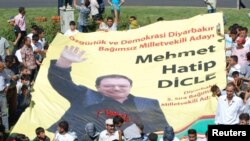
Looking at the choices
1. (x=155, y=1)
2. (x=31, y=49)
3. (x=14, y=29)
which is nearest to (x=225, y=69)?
(x=31, y=49)

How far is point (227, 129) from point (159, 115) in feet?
17.0

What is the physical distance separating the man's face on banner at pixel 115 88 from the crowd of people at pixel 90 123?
87 cm

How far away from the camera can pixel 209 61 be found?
18.2 metres

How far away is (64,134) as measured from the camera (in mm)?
16688

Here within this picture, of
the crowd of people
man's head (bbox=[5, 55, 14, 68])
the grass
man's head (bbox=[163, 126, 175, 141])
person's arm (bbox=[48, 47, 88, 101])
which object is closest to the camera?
man's head (bbox=[163, 126, 175, 141])

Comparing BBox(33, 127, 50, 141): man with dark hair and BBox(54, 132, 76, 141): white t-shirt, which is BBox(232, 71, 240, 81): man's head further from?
BBox(33, 127, 50, 141): man with dark hair

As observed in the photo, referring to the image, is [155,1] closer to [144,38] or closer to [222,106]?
[144,38]

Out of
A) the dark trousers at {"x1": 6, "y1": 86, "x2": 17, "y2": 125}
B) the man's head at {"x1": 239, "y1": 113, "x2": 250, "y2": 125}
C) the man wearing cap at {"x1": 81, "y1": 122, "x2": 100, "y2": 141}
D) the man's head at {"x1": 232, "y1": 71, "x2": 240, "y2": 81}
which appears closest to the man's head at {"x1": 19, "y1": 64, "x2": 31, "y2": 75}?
the dark trousers at {"x1": 6, "y1": 86, "x2": 17, "y2": 125}

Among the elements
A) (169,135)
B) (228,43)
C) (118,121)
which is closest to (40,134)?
(118,121)

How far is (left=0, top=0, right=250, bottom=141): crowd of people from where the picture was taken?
657 inches

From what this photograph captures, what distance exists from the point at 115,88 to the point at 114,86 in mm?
45

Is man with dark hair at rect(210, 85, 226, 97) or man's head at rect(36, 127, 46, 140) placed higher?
man with dark hair at rect(210, 85, 226, 97)

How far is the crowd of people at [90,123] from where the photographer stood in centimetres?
1669

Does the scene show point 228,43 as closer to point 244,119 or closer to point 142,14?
point 244,119
